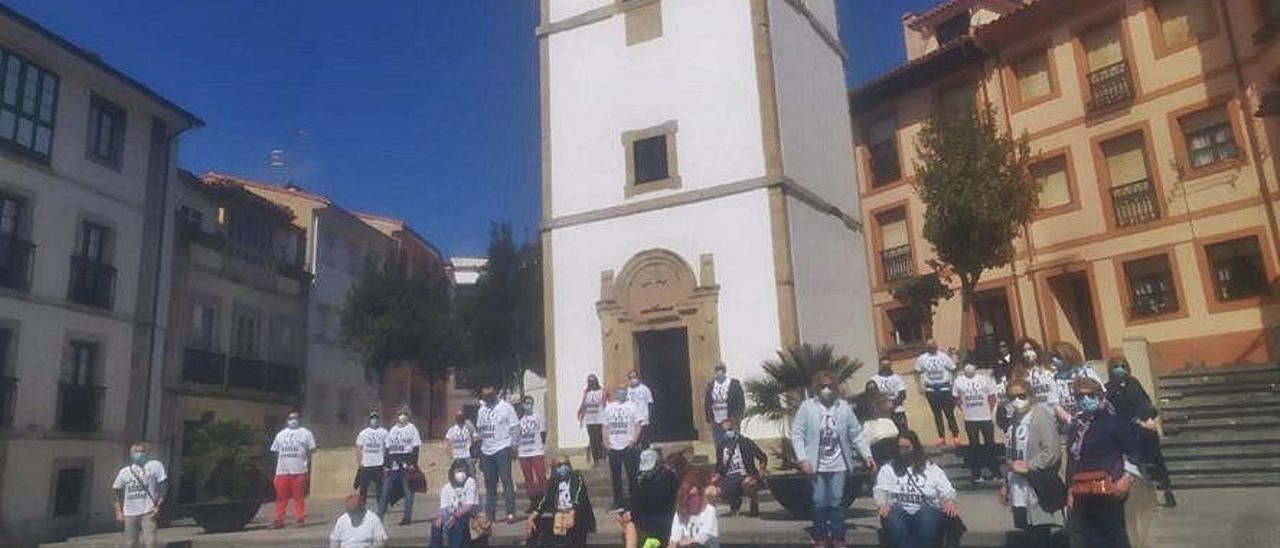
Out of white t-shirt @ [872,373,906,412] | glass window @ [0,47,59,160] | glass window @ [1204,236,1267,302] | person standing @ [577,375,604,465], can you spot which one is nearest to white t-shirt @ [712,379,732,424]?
person standing @ [577,375,604,465]

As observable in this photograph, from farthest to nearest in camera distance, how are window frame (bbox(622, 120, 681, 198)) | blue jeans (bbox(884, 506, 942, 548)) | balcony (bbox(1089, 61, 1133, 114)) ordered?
balcony (bbox(1089, 61, 1133, 114))
window frame (bbox(622, 120, 681, 198))
blue jeans (bbox(884, 506, 942, 548))

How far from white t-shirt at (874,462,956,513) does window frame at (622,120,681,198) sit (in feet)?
38.8

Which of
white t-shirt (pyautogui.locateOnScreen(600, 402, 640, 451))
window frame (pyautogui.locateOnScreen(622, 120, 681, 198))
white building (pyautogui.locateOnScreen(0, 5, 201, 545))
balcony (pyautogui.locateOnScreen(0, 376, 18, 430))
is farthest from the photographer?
white building (pyautogui.locateOnScreen(0, 5, 201, 545))

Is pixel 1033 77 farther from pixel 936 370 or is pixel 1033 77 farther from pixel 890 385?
pixel 890 385

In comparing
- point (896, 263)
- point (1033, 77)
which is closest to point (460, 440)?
point (896, 263)

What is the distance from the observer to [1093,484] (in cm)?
729

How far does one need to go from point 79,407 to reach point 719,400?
658 inches

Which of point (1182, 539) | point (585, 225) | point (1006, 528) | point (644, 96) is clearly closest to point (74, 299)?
point (585, 225)

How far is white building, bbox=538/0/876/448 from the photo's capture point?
60.7ft

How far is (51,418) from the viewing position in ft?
69.4

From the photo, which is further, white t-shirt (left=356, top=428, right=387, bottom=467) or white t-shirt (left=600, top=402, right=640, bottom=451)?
white t-shirt (left=356, top=428, right=387, bottom=467)

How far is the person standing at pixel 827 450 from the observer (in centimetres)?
950

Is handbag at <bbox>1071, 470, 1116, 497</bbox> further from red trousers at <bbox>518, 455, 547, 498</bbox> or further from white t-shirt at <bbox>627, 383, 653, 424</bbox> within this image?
red trousers at <bbox>518, 455, 547, 498</bbox>

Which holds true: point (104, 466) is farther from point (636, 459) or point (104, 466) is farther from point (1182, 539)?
point (1182, 539)
